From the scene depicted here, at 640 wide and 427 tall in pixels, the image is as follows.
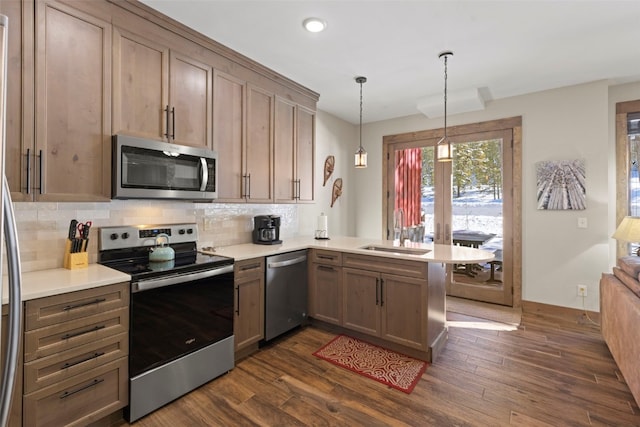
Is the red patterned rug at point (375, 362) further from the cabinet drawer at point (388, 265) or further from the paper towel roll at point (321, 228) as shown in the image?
the paper towel roll at point (321, 228)

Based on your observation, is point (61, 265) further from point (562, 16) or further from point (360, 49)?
point (562, 16)

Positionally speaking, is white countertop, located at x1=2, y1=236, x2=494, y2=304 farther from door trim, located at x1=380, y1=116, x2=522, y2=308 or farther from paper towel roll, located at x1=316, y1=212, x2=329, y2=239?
door trim, located at x1=380, y1=116, x2=522, y2=308

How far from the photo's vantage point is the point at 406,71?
3213 millimetres

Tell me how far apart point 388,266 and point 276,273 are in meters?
1.02

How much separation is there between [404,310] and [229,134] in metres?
2.20

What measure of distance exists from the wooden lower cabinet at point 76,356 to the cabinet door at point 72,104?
0.66m

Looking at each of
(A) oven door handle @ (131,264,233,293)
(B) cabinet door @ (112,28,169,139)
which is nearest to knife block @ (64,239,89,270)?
(A) oven door handle @ (131,264,233,293)

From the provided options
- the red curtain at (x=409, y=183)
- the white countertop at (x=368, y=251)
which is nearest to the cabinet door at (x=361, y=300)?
the white countertop at (x=368, y=251)

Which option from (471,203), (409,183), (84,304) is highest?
(409,183)

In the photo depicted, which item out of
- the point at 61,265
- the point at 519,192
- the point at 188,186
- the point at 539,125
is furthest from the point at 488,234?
the point at 61,265

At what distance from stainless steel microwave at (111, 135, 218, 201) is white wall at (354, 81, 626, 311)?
3586 mm

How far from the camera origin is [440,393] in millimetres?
2201

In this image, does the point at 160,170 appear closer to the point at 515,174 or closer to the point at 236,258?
the point at 236,258

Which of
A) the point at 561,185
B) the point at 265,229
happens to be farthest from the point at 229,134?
the point at 561,185
